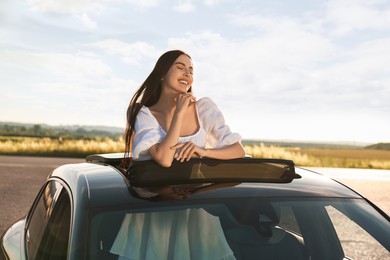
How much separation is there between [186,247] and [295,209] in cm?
61

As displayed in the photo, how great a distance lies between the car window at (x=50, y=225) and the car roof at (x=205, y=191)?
0.11 meters

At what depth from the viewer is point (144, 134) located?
3.55 metres

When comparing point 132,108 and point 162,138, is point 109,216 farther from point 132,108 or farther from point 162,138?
point 132,108

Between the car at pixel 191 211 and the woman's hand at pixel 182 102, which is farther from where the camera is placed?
the woman's hand at pixel 182 102

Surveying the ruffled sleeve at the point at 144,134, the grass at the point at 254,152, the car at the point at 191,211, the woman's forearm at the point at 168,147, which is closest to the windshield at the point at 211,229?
the car at the point at 191,211

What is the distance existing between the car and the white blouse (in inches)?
12.0

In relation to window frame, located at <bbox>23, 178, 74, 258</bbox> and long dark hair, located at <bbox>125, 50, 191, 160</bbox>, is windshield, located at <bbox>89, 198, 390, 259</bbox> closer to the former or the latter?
window frame, located at <bbox>23, 178, 74, 258</bbox>

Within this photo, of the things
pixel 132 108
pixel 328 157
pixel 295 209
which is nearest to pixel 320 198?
pixel 295 209

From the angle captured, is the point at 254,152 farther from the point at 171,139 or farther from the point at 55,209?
the point at 55,209

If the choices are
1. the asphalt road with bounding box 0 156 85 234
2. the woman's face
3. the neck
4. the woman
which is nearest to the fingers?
the woman

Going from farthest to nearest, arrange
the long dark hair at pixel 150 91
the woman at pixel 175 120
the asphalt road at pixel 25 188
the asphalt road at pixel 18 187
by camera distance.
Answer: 1. the asphalt road at pixel 25 188
2. the asphalt road at pixel 18 187
3. the long dark hair at pixel 150 91
4. the woman at pixel 175 120

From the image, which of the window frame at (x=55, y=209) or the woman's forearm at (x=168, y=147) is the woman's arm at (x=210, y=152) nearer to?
the woman's forearm at (x=168, y=147)

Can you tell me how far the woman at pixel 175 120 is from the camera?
342cm

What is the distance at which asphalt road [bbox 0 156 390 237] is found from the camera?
10.3 metres
